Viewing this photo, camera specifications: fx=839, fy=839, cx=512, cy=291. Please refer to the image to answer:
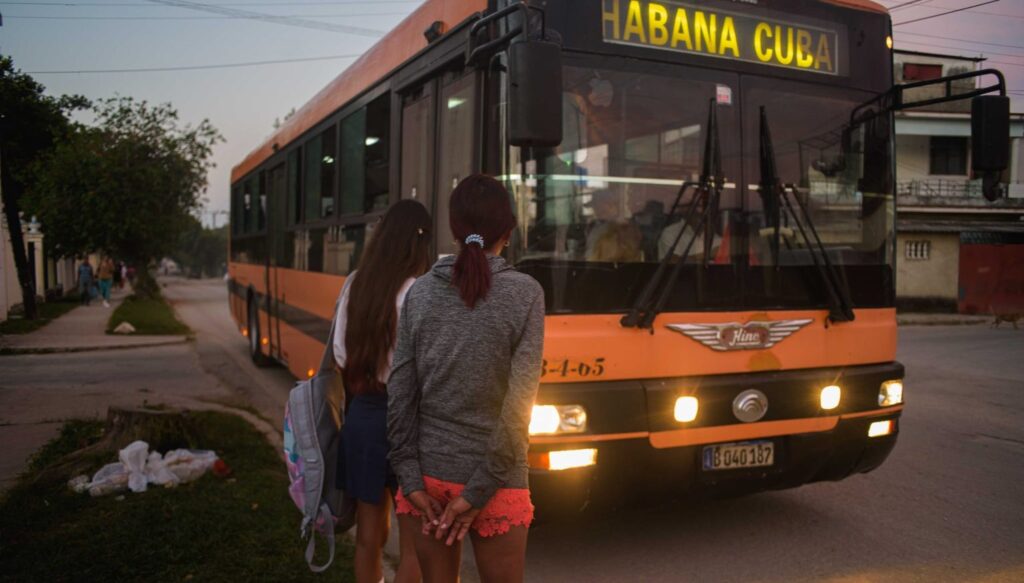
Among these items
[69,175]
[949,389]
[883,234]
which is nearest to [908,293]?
[949,389]

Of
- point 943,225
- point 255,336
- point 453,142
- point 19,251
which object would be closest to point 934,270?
point 943,225

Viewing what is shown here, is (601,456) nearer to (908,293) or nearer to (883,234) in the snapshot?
(883,234)

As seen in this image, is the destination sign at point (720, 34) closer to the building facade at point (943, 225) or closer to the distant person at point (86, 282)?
the building facade at point (943, 225)

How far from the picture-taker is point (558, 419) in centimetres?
413

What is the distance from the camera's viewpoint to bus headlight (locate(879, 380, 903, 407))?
16.3ft

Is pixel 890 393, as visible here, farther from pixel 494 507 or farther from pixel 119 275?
pixel 119 275

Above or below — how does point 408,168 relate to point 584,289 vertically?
above

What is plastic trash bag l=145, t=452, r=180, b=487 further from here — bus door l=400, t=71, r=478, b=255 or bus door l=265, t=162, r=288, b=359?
bus door l=265, t=162, r=288, b=359

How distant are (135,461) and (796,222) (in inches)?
180

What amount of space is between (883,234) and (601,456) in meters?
2.31

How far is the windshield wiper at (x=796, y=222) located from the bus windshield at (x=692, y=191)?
1.5 inches

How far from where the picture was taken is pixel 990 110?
4836mm

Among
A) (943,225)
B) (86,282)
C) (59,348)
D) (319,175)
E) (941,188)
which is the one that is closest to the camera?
(319,175)

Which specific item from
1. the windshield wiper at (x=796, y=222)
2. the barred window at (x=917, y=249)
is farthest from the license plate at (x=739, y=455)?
the barred window at (x=917, y=249)
